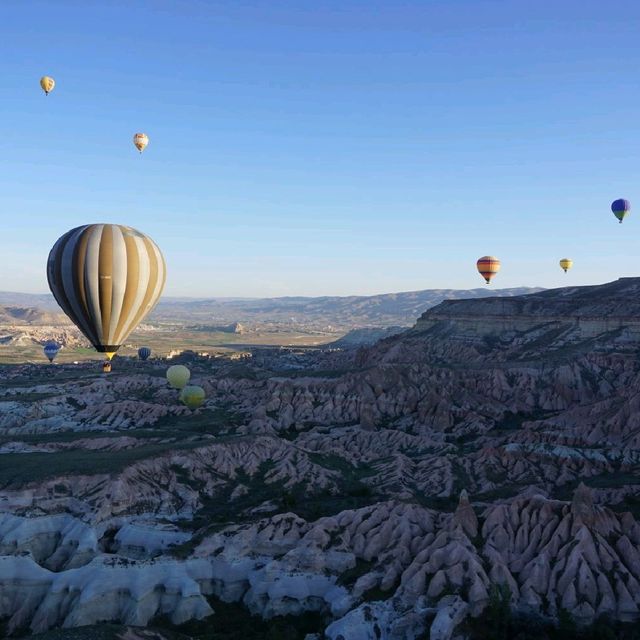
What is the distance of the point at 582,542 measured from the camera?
3753 centimetres

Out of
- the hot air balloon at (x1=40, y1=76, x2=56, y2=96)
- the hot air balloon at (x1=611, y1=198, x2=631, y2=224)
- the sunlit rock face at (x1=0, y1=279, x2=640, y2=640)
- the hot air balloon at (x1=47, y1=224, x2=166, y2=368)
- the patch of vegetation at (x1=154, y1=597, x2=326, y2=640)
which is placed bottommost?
the patch of vegetation at (x1=154, y1=597, x2=326, y2=640)

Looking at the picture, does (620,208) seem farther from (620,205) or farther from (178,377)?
(178,377)

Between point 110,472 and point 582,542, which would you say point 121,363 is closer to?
point 110,472

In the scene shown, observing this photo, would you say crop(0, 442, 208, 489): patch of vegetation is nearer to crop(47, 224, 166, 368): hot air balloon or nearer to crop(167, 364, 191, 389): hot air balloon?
crop(47, 224, 166, 368): hot air balloon

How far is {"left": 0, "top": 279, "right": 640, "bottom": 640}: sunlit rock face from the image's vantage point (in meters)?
37.4

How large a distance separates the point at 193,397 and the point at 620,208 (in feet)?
262

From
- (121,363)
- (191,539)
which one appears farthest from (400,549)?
(121,363)

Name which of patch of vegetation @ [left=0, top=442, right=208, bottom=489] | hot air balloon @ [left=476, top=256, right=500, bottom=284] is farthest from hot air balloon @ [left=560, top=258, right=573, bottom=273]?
patch of vegetation @ [left=0, top=442, right=208, bottom=489]

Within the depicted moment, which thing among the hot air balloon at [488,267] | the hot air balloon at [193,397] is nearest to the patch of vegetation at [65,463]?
the hot air balloon at [193,397]

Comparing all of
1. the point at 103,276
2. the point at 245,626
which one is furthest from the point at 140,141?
the point at 245,626

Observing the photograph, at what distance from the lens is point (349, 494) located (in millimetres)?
58219

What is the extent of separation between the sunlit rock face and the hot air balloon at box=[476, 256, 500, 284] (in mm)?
17332

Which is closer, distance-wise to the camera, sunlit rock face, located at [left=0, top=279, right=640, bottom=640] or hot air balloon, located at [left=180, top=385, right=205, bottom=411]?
sunlit rock face, located at [left=0, top=279, right=640, bottom=640]

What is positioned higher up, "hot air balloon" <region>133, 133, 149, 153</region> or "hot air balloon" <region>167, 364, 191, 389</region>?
"hot air balloon" <region>133, 133, 149, 153</region>
